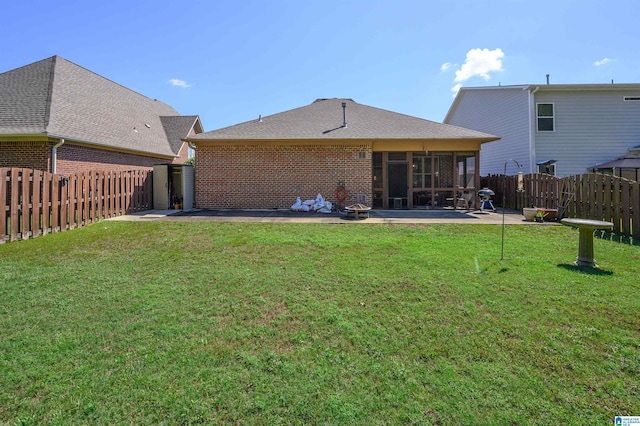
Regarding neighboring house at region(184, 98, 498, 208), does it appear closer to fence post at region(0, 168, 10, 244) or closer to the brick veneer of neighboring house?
the brick veneer of neighboring house

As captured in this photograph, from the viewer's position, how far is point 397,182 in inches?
559

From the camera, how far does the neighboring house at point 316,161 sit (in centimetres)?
1319

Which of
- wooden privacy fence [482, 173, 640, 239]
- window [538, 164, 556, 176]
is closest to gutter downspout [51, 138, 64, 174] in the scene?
wooden privacy fence [482, 173, 640, 239]

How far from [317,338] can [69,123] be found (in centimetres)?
1370

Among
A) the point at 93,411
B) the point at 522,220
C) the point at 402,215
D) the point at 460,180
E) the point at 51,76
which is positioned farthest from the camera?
the point at 460,180

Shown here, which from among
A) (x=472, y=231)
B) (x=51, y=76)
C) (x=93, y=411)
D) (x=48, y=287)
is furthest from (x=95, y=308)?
(x=51, y=76)

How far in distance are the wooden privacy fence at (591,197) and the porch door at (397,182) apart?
182 inches

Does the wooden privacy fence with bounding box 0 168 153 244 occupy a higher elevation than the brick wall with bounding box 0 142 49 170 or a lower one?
lower

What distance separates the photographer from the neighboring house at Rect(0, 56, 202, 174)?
1108 cm

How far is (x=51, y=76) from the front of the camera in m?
13.4

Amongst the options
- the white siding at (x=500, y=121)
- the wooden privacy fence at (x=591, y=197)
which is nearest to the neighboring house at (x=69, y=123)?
the wooden privacy fence at (x=591, y=197)

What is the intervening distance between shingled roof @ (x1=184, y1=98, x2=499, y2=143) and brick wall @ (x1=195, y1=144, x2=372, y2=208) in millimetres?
508

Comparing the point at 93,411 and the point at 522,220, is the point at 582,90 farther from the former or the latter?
the point at 93,411

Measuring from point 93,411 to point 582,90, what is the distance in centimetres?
2137
